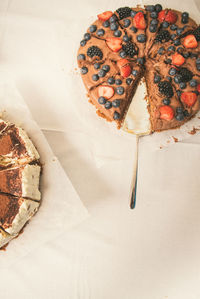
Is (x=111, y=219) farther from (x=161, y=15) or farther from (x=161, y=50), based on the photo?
(x=161, y=15)

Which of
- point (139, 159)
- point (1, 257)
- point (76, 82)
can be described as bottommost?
point (1, 257)

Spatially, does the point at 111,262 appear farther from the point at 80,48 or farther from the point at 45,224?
the point at 80,48

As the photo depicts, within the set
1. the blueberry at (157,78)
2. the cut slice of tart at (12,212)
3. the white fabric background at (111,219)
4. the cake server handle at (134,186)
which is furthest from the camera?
the white fabric background at (111,219)

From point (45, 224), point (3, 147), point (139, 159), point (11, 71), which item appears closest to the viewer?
point (3, 147)

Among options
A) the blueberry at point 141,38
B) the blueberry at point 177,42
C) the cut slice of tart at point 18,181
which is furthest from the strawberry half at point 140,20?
the cut slice of tart at point 18,181

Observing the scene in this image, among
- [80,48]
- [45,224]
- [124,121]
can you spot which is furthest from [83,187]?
[80,48]

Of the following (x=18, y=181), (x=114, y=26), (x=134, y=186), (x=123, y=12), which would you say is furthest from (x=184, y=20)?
(x=18, y=181)

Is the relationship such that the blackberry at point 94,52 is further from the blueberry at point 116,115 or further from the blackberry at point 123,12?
the blueberry at point 116,115
